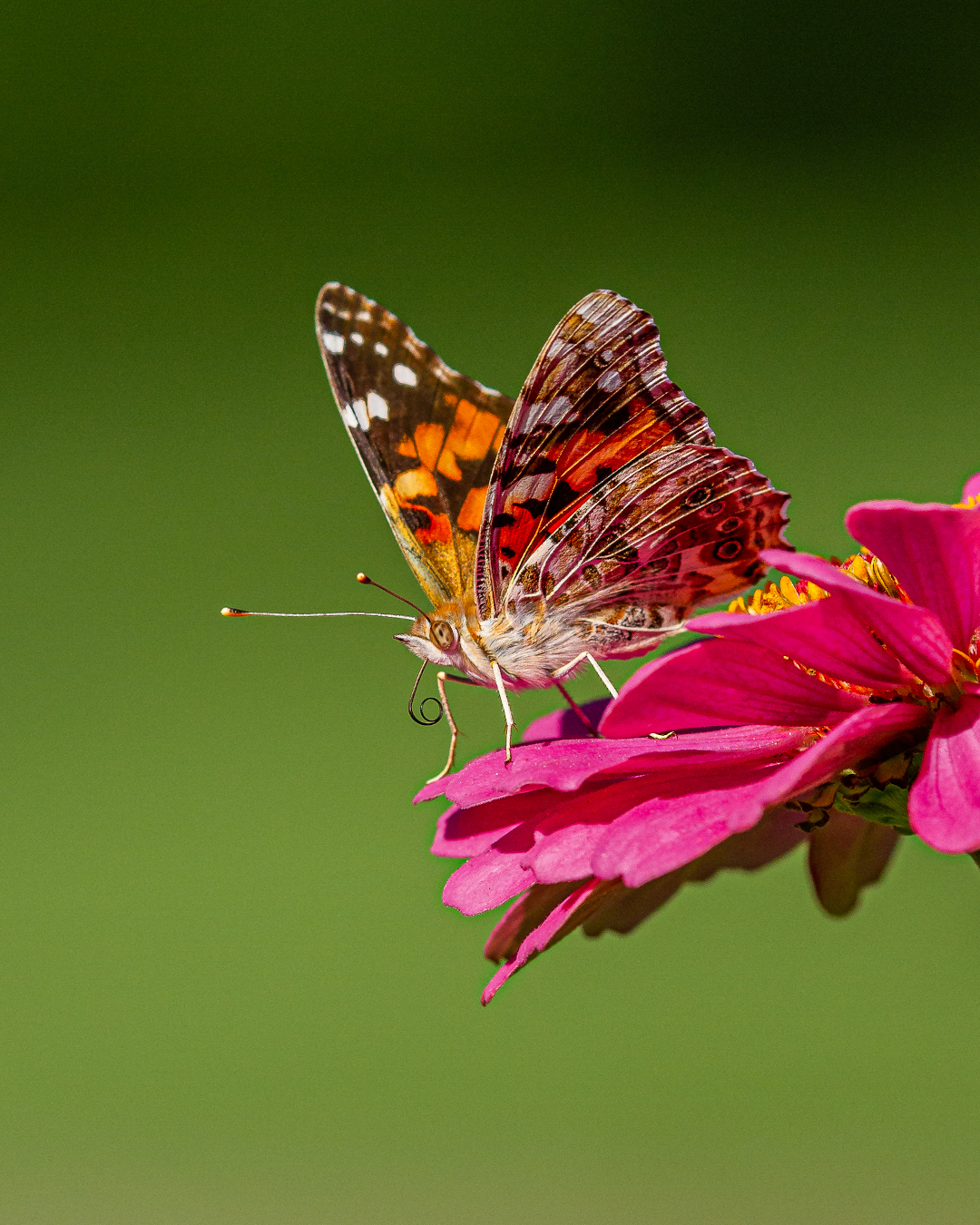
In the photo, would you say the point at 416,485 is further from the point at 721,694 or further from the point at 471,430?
the point at 721,694

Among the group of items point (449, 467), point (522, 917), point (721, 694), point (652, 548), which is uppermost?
point (449, 467)

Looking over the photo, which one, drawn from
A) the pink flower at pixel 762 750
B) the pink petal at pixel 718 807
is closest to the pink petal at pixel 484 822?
the pink flower at pixel 762 750

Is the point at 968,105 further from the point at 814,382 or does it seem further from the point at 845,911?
the point at 845,911

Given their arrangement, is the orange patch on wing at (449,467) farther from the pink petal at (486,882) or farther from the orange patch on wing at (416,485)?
the pink petal at (486,882)

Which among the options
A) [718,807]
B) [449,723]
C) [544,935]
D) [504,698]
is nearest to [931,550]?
[718,807]

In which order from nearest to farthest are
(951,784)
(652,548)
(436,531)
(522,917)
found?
(951,784)
(522,917)
(652,548)
(436,531)

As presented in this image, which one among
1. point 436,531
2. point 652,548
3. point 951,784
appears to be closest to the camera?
point 951,784

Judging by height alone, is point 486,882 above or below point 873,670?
below
